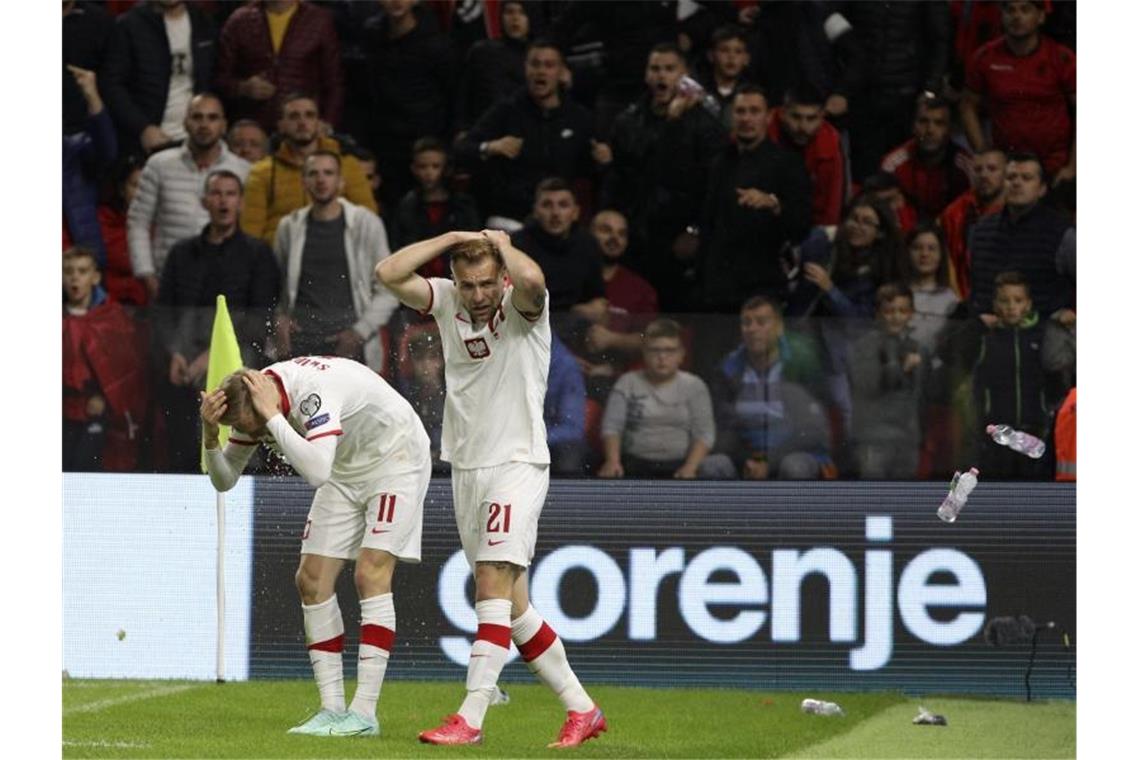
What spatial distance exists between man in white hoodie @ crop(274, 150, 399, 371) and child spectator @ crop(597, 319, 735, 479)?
4.65ft

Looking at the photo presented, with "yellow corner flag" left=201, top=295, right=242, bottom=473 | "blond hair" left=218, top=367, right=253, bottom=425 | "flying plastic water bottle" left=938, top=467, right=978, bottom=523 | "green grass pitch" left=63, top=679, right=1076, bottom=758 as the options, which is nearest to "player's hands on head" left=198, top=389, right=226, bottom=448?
"blond hair" left=218, top=367, right=253, bottom=425

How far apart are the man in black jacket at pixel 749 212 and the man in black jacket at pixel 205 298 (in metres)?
2.79

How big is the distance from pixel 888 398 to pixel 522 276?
158 inches

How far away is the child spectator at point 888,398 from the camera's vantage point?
40.0ft

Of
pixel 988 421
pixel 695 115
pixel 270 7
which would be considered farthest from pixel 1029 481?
pixel 270 7

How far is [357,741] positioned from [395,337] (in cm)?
362

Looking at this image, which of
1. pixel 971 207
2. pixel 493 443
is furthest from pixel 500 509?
pixel 971 207

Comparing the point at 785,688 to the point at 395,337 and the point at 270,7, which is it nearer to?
the point at 395,337

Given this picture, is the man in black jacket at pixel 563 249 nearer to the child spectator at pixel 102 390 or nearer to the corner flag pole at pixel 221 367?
the corner flag pole at pixel 221 367

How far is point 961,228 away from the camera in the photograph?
44.8 ft

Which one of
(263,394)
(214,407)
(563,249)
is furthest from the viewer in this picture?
(563,249)

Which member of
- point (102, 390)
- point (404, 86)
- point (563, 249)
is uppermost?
point (404, 86)

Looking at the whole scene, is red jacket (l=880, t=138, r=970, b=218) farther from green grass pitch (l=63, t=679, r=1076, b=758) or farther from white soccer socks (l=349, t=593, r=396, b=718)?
white soccer socks (l=349, t=593, r=396, b=718)

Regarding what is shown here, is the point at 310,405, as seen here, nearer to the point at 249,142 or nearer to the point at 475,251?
the point at 475,251
